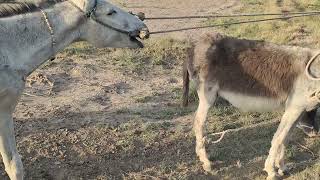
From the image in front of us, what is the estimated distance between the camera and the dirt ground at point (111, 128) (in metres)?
5.91

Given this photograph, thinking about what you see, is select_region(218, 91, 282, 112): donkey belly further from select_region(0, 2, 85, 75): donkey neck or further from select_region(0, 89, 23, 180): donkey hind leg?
select_region(0, 89, 23, 180): donkey hind leg

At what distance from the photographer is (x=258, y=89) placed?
587 cm

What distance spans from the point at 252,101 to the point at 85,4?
2.54 m

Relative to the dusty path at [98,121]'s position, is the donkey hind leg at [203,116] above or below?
above

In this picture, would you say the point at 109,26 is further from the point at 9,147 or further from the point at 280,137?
the point at 280,137

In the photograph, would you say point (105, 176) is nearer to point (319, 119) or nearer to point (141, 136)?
point (141, 136)

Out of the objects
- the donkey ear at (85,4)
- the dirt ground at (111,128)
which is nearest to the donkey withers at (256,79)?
the dirt ground at (111,128)

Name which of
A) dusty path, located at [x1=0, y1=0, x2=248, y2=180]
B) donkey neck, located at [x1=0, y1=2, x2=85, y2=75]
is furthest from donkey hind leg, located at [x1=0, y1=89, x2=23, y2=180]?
dusty path, located at [x1=0, y1=0, x2=248, y2=180]

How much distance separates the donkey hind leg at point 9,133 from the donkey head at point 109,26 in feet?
2.76

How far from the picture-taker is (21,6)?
14.2ft

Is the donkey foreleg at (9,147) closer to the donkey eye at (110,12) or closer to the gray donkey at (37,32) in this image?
the gray donkey at (37,32)

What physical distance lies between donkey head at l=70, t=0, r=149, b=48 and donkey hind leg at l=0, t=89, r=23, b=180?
841 millimetres

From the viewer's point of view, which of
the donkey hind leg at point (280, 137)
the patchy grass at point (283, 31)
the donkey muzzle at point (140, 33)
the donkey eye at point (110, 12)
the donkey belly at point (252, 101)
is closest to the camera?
the donkey eye at point (110, 12)

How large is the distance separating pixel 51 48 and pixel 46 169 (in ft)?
6.49
